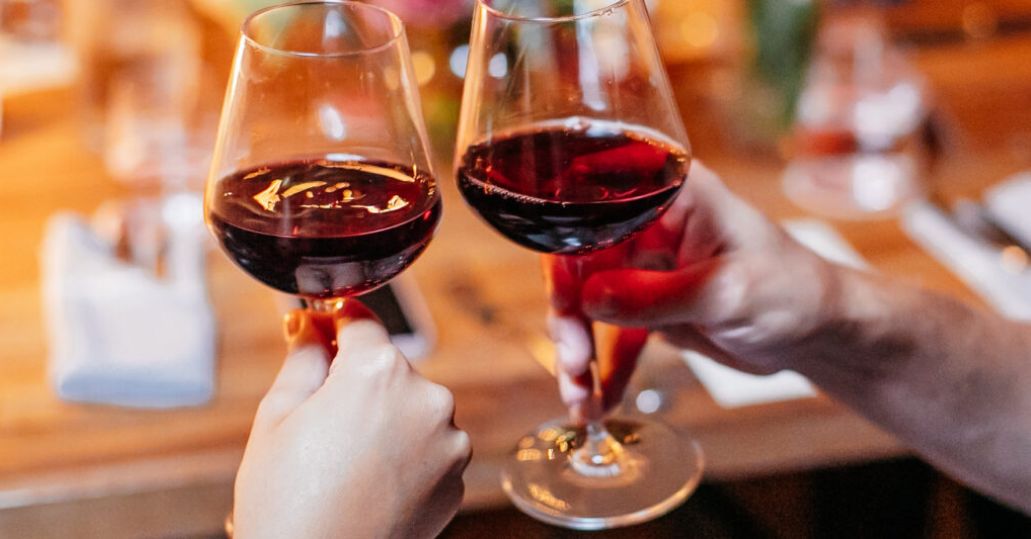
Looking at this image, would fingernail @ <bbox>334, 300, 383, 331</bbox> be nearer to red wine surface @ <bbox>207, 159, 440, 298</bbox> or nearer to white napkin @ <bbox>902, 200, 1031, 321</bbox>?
red wine surface @ <bbox>207, 159, 440, 298</bbox>

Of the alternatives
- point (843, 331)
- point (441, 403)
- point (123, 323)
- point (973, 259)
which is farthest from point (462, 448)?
point (973, 259)

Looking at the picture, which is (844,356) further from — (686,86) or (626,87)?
(686,86)

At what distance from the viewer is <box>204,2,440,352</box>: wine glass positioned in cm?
83

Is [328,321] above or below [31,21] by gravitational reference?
A: above

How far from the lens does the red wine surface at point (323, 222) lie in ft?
2.72

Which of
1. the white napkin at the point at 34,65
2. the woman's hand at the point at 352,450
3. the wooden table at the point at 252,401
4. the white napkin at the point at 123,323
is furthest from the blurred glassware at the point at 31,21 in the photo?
the woman's hand at the point at 352,450

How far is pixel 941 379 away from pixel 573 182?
1.51ft

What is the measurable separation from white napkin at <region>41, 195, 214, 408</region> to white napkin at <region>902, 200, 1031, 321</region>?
3.06 ft

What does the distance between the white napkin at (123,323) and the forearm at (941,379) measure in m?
0.67

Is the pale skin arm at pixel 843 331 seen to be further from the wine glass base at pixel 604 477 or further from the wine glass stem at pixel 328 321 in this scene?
the wine glass stem at pixel 328 321

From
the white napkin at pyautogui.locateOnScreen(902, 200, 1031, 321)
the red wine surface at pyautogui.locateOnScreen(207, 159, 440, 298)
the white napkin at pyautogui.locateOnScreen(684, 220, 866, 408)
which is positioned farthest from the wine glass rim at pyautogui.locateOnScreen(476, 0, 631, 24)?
the white napkin at pyautogui.locateOnScreen(902, 200, 1031, 321)

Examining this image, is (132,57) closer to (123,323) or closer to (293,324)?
(123,323)

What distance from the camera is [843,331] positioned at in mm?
1080

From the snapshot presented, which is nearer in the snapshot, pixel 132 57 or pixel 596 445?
pixel 596 445
